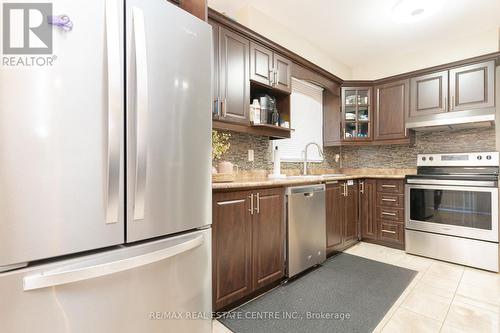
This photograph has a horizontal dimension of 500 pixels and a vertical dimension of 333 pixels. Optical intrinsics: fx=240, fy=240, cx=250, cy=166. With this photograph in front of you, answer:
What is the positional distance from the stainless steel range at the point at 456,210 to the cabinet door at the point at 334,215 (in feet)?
2.88

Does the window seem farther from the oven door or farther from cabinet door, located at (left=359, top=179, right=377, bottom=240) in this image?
the oven door

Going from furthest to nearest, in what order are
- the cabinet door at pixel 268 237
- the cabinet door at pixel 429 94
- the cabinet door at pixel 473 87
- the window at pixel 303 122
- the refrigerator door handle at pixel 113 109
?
the window at pixel 303 122
the cabinet door at pixel 429 94
the cabinet door at pixel 473 87
the cabinet door at pixel 268 237
the refrigerator door handle at pixel 113 109

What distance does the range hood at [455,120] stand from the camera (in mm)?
2740

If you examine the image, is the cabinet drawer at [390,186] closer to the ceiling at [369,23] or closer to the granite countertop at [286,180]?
the granite countertop at [286,180]

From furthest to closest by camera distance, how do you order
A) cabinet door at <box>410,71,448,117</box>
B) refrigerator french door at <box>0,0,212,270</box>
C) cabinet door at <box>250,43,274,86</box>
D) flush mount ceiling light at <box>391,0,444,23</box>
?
cabinet door at <box>410,71,448,117</box>
flush mount ceiling light at <box>391,0,444,23</box>
cabinet door at <box>250,43,274,86</box>
refrigerator french door at <box>0,0,212,270</box>

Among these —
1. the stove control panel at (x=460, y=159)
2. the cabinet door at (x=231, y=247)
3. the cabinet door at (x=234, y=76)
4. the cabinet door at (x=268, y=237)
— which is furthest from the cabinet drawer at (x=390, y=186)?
the cabinet door at (x=231, y=247)

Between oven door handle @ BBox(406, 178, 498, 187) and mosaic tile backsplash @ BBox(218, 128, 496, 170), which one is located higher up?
mosaic tile backsplash @ BBox(218, 128, 496, 170)

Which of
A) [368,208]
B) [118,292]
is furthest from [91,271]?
[368,208]

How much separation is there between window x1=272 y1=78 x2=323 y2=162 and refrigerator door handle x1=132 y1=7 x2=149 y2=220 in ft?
6.99

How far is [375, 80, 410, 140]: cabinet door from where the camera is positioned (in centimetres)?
337

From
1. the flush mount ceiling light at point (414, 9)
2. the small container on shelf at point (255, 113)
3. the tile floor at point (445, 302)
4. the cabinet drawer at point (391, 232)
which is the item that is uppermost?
the flush mount ceiling light at point (414, 9)

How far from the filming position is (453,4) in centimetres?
254

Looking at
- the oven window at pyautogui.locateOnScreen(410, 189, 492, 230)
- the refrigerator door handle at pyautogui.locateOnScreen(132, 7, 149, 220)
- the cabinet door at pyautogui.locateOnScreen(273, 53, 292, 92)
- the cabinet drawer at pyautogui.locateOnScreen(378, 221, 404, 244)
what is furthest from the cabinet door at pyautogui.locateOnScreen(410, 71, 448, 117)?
the refrigerator door handle at pyautogui.locateOnScreen(132, 7, 149, 220)

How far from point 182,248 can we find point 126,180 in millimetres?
381
